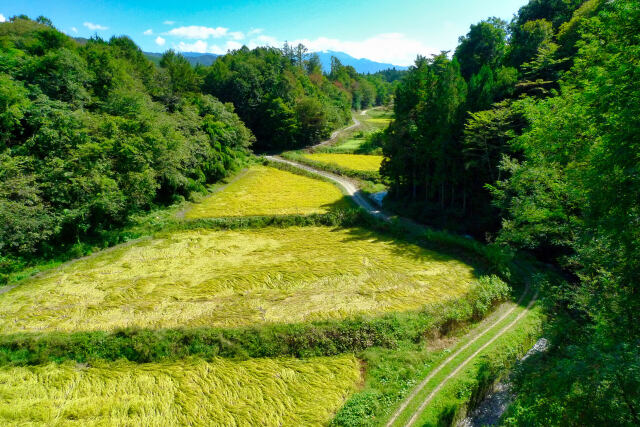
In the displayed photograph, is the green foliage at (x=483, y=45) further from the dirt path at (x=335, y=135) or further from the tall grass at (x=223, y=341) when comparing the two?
the tall grass at (x=223, y=341)

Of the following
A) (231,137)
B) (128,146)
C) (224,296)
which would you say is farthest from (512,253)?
(231,137)

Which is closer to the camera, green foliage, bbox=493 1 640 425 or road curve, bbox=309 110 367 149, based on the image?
green foliage, bbox=493 1 640 425

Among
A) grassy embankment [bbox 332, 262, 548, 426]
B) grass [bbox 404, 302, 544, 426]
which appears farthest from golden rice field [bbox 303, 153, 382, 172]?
grass [bbox 404, 302, 544, 426]

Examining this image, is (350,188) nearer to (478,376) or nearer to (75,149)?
(75,149)

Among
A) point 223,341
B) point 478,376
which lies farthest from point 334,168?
point 478,376

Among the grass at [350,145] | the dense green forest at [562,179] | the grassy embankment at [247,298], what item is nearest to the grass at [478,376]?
the grassy embankment at [247,298]

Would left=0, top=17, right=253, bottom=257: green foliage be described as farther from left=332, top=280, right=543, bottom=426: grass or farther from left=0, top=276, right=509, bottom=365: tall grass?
left=332, top=280, right=543, bottom=426: grass

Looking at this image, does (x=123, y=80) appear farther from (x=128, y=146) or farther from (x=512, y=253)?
(x=512, y=253)
